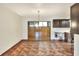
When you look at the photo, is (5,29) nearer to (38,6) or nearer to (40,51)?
(38,6)

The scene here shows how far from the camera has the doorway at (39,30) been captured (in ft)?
36.5

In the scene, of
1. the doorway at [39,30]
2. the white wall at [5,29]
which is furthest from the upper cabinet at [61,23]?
the white wall at [5,29]

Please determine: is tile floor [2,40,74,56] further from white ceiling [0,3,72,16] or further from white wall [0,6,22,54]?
white ceiling [0,3,72,16]

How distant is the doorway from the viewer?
11.1 metres

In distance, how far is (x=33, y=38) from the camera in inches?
436

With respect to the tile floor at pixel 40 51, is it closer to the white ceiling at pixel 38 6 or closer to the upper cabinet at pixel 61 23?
the white ceiling at pixel 38 6

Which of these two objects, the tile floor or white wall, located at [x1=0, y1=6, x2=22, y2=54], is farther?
the tile floor

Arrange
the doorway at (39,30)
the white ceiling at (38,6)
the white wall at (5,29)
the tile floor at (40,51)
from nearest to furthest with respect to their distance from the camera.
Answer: the white ceiling at (38,6)
the white wall at (5,29)
the tile floor at (40,51)
the doorway at (39,30)

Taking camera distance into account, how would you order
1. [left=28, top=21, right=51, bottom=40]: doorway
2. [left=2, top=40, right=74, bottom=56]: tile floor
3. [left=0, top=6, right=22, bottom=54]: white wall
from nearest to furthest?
[left=0, top=6, right=22, bottom=54]: white wall, [left=2, top=40, right=74, bottom=56]: tile floor, [left=28, top=21, right=51, bottom=40]: doorway

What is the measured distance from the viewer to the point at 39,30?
37.3 ft

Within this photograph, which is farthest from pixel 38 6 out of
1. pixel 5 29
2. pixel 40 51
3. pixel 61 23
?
pixel 61 23

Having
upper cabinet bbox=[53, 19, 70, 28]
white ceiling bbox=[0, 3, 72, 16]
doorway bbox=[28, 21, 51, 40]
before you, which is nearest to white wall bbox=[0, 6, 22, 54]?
white ceiling bbox=[0, 3, 72, 16]

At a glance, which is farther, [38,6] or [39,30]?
[39,30]

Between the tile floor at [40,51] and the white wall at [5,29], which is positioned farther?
the tile floor at [40,51]
